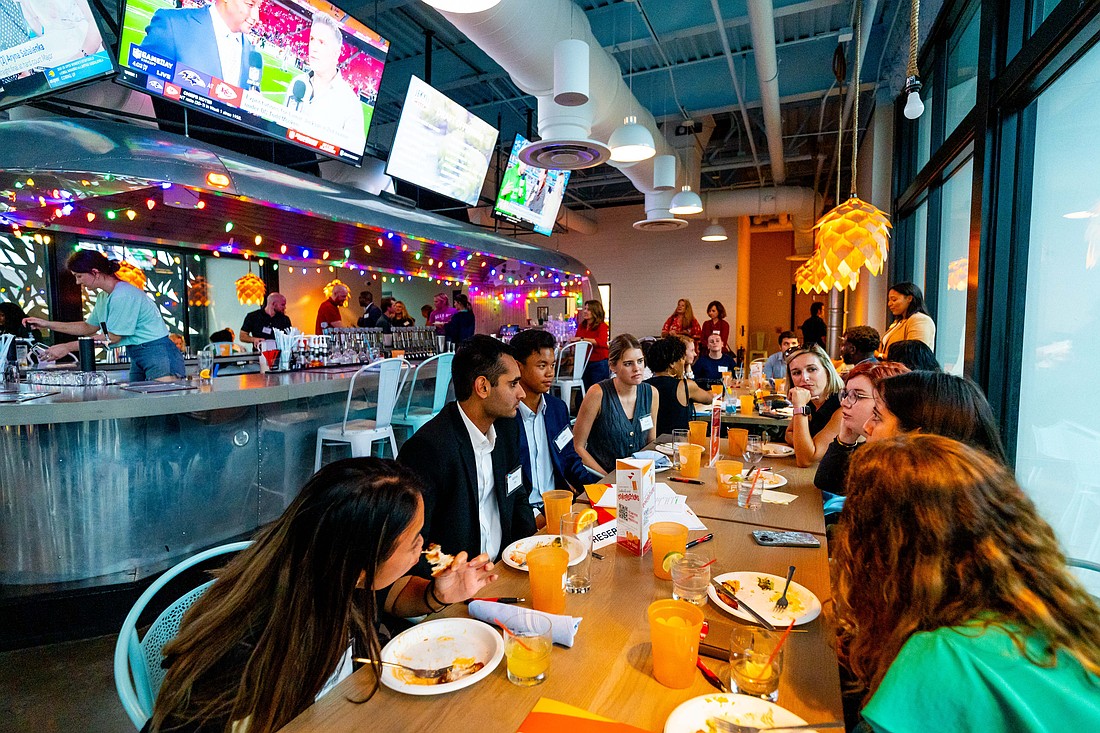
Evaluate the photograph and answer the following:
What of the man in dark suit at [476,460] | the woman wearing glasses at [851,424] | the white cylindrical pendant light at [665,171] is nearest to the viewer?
the man in dark suit at [476,460]

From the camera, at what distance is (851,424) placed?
2354mm

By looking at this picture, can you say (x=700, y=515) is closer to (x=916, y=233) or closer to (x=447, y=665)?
(x=447, y=665)

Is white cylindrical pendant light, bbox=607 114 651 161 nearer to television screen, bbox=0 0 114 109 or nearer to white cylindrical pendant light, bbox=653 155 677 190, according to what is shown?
white cylindrical pendant light, bbox=653 155 677 190

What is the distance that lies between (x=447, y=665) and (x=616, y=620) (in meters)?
0.40

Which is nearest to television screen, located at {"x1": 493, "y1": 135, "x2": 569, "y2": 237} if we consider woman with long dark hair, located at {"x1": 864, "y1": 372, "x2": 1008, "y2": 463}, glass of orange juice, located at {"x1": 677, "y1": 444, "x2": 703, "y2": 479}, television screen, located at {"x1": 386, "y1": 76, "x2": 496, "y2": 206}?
television screen, located at {"x1": 386, "y1": 76, "x2": 496, "y2": 206}

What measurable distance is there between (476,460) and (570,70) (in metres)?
2.79

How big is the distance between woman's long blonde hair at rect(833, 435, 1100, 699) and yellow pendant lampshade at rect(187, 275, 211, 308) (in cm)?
999

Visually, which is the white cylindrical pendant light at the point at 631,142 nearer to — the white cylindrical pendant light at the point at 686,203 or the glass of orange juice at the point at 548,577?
the white cylindrical pendant light at the point at 686,203

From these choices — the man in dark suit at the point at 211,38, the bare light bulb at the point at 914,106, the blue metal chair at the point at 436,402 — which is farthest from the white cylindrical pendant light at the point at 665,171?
the man in dark suit at the point at 211,38

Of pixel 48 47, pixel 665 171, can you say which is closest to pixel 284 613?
pixel 48 47

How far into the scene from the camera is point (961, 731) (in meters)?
0.78

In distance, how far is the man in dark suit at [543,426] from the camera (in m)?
2.90

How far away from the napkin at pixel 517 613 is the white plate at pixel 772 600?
38cm

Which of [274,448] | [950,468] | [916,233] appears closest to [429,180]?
[274,448]
